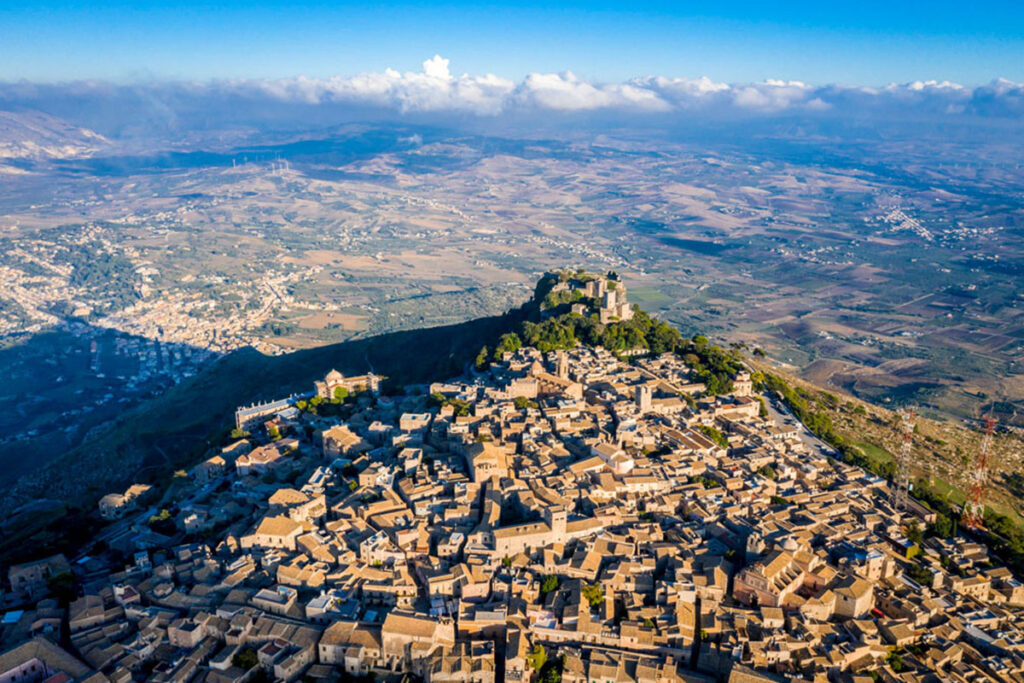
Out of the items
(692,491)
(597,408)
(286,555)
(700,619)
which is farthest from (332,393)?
(700,619)

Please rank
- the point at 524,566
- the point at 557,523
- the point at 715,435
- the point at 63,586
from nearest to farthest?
the point at 524,566 → the point at 557,523 → the point at 63,586 → the point at 715,435

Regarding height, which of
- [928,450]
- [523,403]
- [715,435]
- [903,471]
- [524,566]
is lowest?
[928,450]

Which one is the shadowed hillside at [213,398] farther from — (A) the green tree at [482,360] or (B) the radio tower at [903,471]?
(B) the radio tower at [903,471]

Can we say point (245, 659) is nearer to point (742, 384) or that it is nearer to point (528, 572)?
point (528, 572)

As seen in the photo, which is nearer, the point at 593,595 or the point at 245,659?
the point at 245,659

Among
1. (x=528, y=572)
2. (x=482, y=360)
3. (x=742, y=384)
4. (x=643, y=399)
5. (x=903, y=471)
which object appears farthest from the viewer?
(x=482, y=360)

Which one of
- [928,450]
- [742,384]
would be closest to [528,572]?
[742,384]

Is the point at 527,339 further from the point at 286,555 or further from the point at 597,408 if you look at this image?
the point at 286,555
